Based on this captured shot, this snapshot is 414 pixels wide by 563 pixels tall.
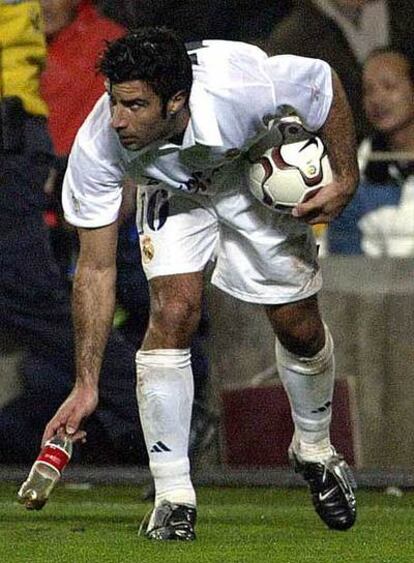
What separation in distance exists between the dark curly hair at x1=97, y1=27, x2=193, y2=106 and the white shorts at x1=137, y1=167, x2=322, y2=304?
596mm

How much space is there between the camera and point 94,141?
702 cm

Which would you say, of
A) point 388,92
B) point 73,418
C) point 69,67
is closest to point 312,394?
point 73,418

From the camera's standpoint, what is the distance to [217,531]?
24.2ft

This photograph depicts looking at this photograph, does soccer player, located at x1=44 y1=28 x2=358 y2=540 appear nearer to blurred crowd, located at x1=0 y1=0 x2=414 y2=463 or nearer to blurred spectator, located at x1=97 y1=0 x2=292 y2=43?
blurred crowd, located at x1=0 y1=0 x2=414 y2=463

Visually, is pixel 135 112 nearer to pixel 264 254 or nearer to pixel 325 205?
pixel 325 205

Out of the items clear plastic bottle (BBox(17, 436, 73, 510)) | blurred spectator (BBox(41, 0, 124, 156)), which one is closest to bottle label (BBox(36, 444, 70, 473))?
clear plastic bottle (BBox(17, 436, 73, 510))

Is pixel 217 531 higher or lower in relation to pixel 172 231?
lower

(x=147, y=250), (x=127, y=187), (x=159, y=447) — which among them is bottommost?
(x=127, y=187)

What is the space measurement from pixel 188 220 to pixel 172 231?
8 centimetres

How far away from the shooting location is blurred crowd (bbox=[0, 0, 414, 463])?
9.90 m

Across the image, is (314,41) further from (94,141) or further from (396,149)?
(94,141)

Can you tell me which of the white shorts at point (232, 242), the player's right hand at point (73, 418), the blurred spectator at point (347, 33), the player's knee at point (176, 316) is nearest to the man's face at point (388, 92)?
the blurred spectator at point (347, 33)

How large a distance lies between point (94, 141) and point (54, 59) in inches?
154

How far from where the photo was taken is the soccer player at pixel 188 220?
674cm
